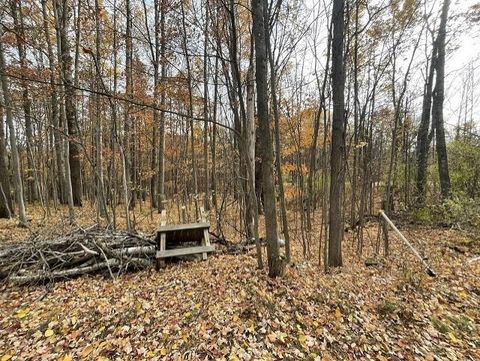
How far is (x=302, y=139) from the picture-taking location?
10.8m

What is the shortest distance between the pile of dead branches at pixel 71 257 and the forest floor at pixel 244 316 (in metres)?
0.23

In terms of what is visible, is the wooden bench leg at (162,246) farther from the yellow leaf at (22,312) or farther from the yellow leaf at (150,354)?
the yellow leaf at (150,354)

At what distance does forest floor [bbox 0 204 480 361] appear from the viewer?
2.69 meters

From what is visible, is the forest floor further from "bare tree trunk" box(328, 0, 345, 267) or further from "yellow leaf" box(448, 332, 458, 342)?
"bare tree trunk" box(328, 0, 345, 267)

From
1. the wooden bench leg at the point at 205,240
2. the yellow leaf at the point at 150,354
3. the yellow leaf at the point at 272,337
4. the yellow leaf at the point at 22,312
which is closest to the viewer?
the yellow leaf at the point at 150,354

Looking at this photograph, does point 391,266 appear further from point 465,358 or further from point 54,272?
point 54,272

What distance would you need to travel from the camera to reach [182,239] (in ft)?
19.1

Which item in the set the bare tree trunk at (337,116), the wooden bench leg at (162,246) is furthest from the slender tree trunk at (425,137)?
the wooden bench leg at (162,246)

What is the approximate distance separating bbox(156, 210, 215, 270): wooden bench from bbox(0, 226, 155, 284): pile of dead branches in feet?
0.95

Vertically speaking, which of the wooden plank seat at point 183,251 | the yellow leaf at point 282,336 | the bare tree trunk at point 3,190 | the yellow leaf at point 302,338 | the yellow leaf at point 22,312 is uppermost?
the bare tree trunk at point 3,190

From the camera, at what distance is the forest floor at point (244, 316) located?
2689 millimetres

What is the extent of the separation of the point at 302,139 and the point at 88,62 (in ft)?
28.7

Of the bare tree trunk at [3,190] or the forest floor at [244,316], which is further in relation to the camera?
the bare tree trunk at [3,190]

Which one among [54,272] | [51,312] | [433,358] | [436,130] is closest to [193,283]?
[51,312]
